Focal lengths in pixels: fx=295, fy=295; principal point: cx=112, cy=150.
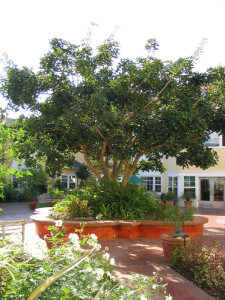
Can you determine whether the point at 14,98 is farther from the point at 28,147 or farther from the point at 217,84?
the point at 217,84

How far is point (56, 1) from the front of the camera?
5414 millimetres

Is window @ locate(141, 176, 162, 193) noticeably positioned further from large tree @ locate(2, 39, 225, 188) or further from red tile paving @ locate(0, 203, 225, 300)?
red tile paving @ locate(0, 203, 225, 300)

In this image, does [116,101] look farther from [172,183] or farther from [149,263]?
[172,183]

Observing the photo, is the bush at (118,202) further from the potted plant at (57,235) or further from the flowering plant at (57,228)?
the flowering plant at (57,228)

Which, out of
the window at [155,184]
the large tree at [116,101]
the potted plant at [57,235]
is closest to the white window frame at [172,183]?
the window at [155,184]

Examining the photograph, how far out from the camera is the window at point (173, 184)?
23569mm

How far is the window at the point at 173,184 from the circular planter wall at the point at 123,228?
46.2 ft

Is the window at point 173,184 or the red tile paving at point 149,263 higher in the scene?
the window at point 173,184

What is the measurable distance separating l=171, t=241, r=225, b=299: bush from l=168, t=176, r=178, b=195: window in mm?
17862

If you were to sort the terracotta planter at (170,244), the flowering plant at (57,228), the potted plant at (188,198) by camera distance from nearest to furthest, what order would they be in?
the flowering plant at (57,228), the terracotta planter at (170,244), the potted plant at (188,198)

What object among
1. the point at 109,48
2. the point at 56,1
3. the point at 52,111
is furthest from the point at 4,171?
the point at 109,48

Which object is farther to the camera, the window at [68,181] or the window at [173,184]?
the window at [68,181]

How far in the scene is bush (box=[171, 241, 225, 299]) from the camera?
4.74m

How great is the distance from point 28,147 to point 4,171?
7186 millimetres
